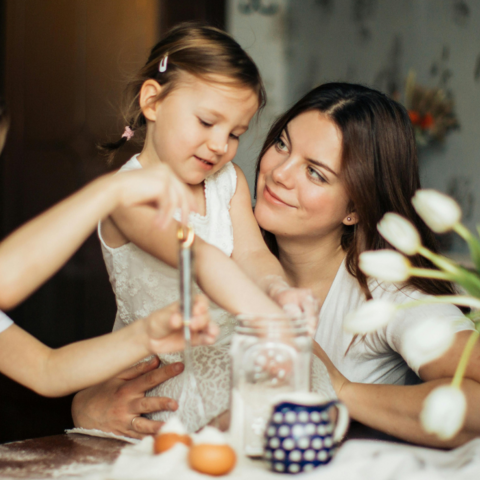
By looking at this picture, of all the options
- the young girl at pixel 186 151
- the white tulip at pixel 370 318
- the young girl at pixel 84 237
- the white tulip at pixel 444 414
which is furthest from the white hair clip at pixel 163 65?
the white tulip at pixel 444 414

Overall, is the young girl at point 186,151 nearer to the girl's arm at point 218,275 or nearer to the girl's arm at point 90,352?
the girl's arm at point 218,275

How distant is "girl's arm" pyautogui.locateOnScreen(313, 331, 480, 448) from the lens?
1.15m

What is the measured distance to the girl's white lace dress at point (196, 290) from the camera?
1080 mm

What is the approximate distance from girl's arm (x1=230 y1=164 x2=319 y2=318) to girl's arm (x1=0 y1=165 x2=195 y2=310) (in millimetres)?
344

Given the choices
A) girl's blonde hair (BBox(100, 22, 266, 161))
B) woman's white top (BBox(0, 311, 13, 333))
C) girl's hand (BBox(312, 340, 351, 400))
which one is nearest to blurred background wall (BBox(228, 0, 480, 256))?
girl's blonde hair (BBox(100, 22, 266, 161))

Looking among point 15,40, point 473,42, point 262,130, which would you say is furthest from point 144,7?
point 473,42

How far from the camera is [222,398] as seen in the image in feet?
3.45

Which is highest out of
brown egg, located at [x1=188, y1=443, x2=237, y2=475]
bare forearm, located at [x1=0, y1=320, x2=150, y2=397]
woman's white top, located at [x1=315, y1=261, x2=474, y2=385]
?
brown egg, located at [x1=188, y1=443, x2=237, y2=475]

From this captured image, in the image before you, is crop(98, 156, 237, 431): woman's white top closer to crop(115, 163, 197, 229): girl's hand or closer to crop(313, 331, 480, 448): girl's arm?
crop(313, 331, 480, 448): girl's arm

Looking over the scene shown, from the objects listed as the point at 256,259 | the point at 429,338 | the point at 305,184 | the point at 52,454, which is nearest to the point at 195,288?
the point at 256,259

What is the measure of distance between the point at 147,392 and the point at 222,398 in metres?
0.28

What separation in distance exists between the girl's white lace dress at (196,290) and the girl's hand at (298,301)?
15 centimetres

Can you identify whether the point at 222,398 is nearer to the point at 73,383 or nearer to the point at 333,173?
the point at 73,383

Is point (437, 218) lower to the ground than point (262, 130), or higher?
higher
